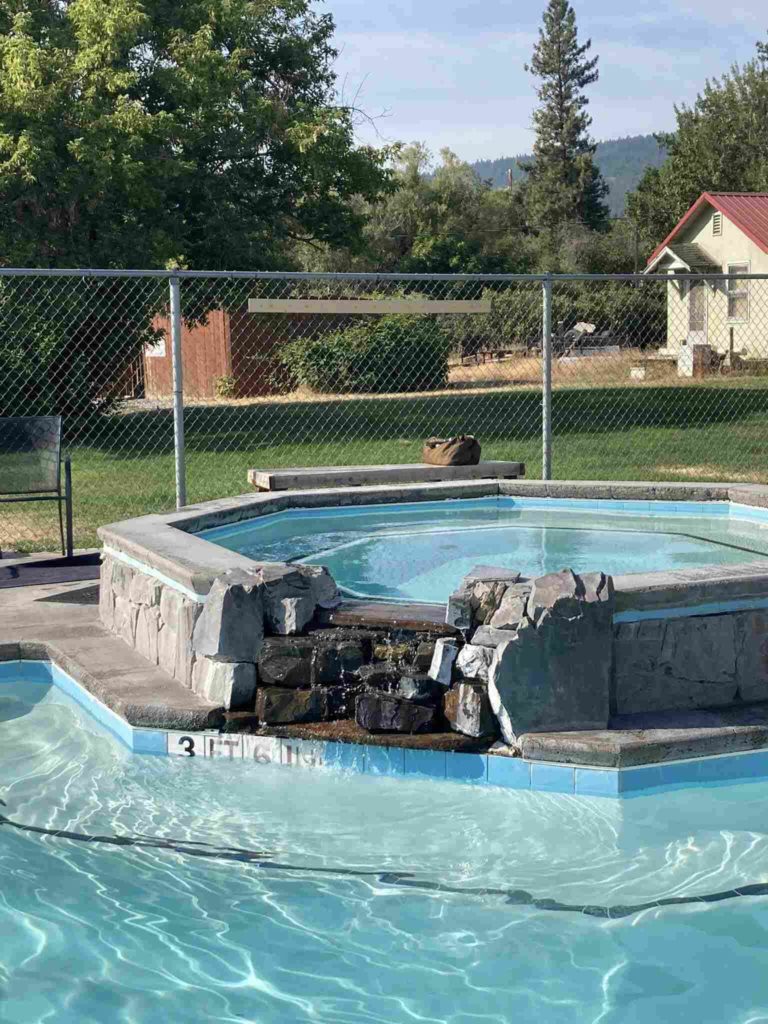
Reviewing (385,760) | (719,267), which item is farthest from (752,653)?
(719,267)

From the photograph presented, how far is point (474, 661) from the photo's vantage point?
4.85 meters

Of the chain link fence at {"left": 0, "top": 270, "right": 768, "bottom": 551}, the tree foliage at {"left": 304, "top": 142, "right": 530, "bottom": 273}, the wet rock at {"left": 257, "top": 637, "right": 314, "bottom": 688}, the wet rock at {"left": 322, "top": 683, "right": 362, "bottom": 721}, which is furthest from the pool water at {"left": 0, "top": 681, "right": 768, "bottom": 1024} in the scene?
the tree foliage at {"left": 304, "top": 142, "right": 530, "bottom": 273}

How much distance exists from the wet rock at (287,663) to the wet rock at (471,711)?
601 mm

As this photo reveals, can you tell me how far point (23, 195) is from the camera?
16.0 meters

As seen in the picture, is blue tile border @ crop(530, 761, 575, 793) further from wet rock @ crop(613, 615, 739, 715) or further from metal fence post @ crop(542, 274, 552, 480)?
metal fence post @ crop(542, 274, 552, 480)

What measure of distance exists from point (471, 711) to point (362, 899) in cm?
114

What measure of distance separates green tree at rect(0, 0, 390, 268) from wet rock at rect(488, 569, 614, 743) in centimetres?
1260

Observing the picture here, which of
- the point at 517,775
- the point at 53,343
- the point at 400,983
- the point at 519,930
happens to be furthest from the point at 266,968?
the point at 53,343

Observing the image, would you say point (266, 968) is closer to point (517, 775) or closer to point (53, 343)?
point (517, 775)

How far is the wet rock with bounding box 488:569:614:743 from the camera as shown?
470 cm

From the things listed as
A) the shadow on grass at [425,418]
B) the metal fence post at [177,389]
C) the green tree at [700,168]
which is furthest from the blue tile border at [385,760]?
the green tree at [700,168]

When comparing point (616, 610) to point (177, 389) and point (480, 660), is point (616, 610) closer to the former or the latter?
point (480, 660)

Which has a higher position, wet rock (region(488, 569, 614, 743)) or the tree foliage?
the tree foliage

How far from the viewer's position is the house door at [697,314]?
30.2m
